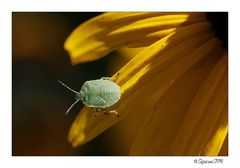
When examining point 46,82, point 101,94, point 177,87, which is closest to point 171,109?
point 177,87

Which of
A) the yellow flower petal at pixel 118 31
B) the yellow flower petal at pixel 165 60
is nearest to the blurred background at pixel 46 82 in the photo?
the yellow flower petal at pixel 118 31

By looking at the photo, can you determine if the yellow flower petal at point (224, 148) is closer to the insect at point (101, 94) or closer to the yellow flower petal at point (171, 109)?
the yellow flower petal at point (171, 109)

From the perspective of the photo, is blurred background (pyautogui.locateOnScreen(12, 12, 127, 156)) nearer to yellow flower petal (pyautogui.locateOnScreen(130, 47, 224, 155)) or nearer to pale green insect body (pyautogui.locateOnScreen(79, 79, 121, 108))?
pale green insect body (pyautogui.locateOnScreen(79, 79, 121, 108))

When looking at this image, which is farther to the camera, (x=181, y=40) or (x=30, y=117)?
(x=30, y=117)

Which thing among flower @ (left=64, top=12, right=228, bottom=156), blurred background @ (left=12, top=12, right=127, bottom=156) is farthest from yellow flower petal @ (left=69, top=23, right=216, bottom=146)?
blurred background @ (left=12, top=12, right=127, bottom=156)

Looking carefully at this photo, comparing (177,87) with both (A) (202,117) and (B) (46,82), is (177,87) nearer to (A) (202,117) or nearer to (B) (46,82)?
(A) (202,117)

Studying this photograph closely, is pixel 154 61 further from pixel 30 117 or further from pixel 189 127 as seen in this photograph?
pixel 30 117
